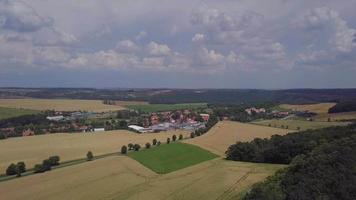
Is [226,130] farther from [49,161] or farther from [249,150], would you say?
[49,161]

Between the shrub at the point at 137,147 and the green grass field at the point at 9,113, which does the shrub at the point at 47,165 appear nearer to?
the shrub at the point at 137,147

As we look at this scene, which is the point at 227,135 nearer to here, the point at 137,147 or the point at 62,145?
the point at 137,147

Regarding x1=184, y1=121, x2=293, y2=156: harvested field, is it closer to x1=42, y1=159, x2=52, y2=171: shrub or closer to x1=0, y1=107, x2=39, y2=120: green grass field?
x1=42, y1=159, x2=52, y2=171: shrub

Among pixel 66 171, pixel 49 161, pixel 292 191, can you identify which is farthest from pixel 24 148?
pixel 292 191

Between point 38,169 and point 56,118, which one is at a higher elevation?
point 38,169

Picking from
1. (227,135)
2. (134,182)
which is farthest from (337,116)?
(134,182)
